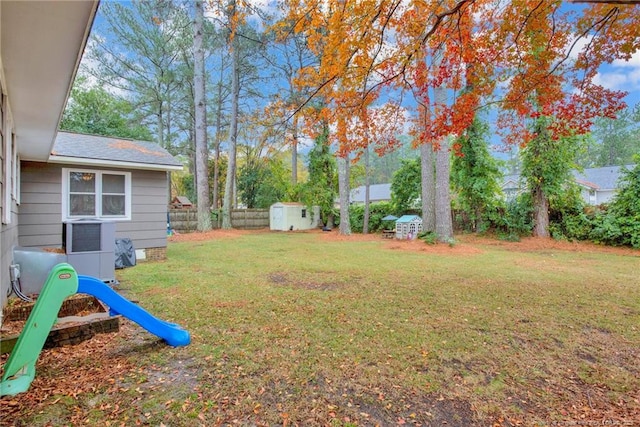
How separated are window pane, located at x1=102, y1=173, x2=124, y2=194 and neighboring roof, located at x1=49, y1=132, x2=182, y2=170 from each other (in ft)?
1.14

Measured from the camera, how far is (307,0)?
17.3 ft

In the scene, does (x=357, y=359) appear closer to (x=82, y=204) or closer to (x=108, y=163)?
(x=108, y=163)

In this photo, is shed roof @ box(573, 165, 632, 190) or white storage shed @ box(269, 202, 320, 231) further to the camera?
shed roof @ box(573, 165, 632, 190)

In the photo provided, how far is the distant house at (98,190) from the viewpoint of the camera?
19.3ft

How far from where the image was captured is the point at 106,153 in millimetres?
6637

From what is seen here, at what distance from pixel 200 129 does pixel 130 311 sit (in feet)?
42.1

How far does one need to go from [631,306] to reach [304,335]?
14.2 feet

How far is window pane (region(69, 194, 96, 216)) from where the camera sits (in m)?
6.31

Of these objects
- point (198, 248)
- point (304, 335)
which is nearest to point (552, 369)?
point (304, 335)

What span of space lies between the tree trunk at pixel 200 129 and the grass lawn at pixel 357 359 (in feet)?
30.5

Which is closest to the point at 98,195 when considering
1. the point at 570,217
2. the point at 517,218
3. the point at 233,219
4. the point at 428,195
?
the point at 428,195

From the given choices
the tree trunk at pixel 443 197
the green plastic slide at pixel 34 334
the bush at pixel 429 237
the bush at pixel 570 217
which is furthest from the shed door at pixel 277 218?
the green plastic slide at pixel 34 334

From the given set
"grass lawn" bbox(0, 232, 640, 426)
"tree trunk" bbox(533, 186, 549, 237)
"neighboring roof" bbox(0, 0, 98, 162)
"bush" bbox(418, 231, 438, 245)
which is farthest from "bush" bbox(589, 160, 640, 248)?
A: "neighboring roof" bbox(0, 0, 98, 162)

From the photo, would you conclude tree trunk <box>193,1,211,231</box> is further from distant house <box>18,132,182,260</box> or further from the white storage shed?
distant house <box>18,132,182,260</box>
